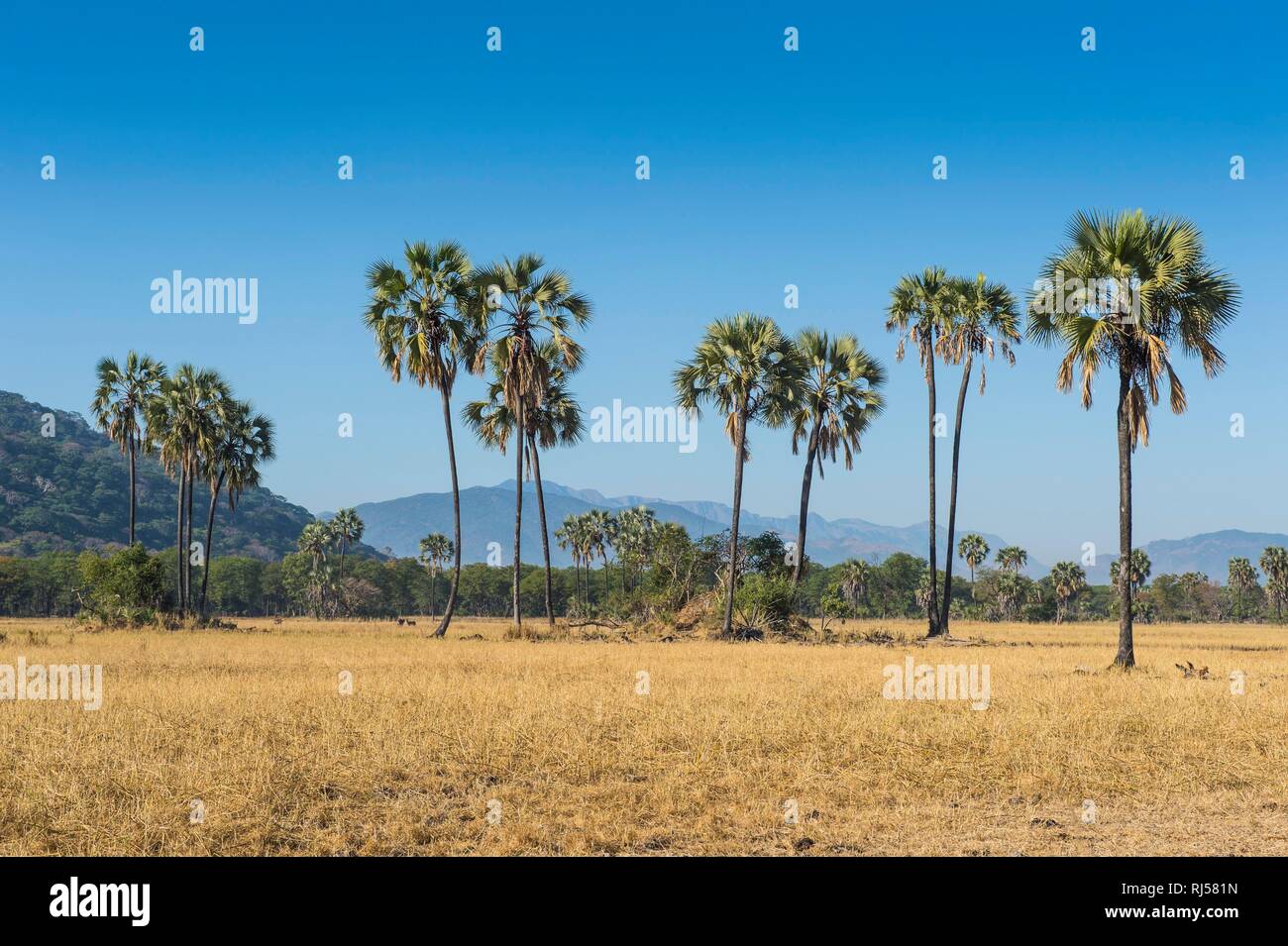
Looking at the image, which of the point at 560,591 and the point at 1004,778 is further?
the point at 560,591

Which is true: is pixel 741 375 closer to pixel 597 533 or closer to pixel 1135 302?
pixel 1135 302

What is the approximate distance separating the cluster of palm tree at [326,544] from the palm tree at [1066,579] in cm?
8704

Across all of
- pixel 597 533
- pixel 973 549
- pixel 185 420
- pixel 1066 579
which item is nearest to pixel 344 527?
pixel 597 533

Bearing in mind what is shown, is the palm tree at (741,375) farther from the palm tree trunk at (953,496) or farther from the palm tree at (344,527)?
the palm tree at (344,527)

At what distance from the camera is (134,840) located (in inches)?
358

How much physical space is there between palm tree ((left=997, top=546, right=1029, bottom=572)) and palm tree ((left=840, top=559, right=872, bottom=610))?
61.1 ft

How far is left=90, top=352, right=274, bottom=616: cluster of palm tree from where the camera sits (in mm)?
51931

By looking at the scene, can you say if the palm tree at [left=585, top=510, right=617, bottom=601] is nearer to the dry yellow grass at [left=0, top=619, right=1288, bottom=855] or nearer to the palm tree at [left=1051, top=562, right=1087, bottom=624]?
the palm tree at [left=1051, top=562, right=1087, bottom=624]

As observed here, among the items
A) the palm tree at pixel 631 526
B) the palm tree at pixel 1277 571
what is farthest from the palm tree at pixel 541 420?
the palm tree at pixel 1277 571

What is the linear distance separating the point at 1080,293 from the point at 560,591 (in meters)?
103

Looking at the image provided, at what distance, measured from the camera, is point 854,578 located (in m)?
123
